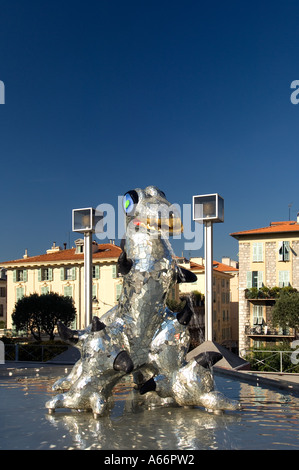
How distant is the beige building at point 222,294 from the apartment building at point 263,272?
9.87m

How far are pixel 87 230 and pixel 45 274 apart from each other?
1131 inches

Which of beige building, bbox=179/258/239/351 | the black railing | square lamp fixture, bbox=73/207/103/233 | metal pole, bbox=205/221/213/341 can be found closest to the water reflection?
metal pole, bbox=205/221/213/341

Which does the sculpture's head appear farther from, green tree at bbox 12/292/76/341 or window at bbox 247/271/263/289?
green tree at bbox 12/292/76/341

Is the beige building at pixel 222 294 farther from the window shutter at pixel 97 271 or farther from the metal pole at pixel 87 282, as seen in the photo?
the metal pole at pixel 87 282

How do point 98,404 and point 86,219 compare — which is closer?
point 98,404

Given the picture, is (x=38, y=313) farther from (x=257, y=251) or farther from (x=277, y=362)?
(x=277, y=362)

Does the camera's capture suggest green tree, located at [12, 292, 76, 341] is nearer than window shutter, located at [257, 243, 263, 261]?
Yes

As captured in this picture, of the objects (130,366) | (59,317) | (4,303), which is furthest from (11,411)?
(4,303)

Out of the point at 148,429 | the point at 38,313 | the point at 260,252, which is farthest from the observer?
the point at 260,252

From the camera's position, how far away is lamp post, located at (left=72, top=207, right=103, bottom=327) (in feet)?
60.5

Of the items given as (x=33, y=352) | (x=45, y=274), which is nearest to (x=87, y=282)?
(x=33, y=352)

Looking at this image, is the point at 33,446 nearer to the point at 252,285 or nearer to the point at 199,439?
the point at 199,439

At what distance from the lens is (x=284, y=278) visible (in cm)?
3722

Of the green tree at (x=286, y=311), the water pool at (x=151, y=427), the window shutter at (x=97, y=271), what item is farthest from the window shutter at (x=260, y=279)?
the water pool at (x=151, y=427)
